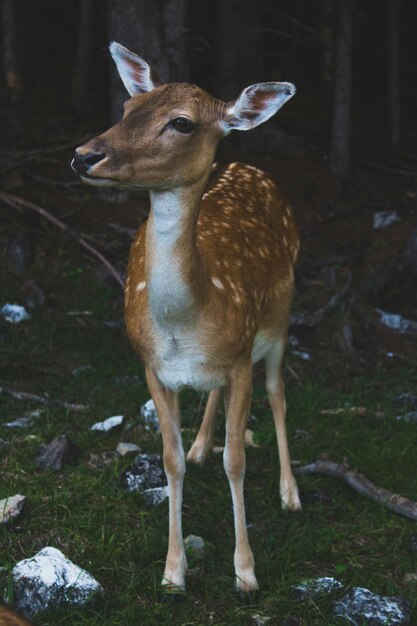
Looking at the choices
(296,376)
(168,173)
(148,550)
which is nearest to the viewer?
(168,173)

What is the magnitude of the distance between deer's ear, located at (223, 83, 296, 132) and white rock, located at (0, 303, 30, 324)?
11.9 feet

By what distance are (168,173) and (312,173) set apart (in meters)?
6.22

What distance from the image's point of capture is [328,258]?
8.20 meters

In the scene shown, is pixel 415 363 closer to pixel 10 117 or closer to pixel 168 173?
pixel 168 173

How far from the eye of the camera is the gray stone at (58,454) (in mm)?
4848

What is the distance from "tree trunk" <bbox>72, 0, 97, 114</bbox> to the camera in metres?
10.8

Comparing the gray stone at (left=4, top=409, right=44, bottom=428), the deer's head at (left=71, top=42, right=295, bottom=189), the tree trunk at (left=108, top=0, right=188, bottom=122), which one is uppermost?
the deer's head at (left=71, top=42, right=295, bottom=189)

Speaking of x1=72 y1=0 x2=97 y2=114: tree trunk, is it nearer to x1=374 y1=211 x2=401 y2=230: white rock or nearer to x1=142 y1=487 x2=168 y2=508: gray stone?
x1=374 y1=211 x2=401 y2=230: white rock

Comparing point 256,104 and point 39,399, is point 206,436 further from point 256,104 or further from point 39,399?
point 256,104

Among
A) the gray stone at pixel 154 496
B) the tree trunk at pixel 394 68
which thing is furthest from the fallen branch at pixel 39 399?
the tree trunk at pixel 394 68

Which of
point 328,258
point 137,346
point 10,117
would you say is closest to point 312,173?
point 328,258

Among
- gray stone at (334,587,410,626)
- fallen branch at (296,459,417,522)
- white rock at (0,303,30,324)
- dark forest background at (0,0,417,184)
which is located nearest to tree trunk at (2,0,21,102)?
dark forest background at (0,0,417,184)

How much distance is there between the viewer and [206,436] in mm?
5172

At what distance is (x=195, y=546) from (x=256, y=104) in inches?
73.8
